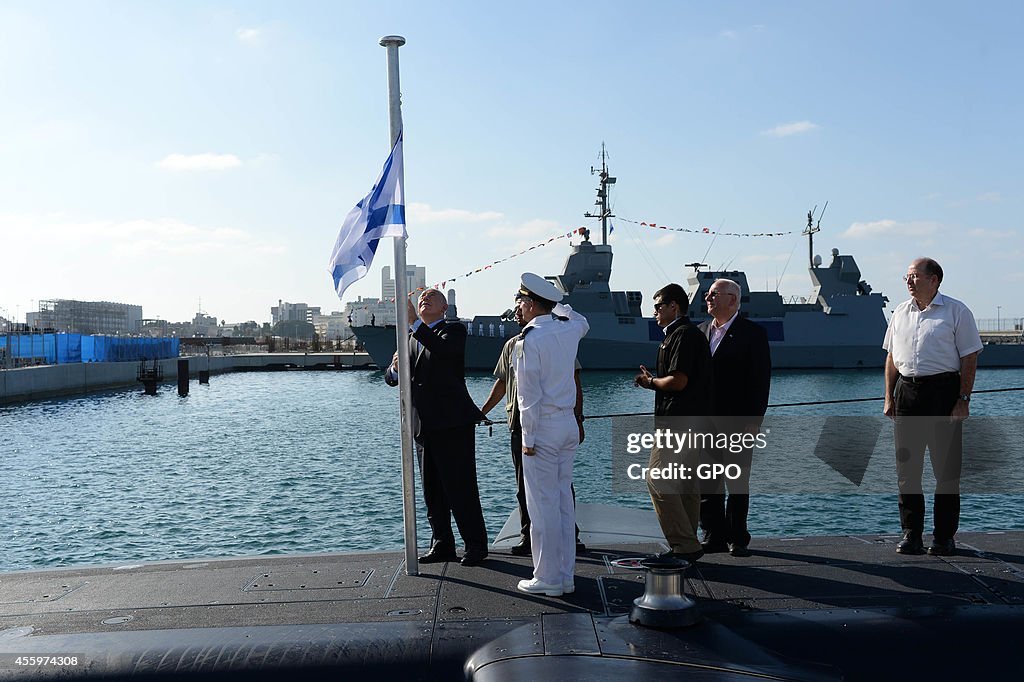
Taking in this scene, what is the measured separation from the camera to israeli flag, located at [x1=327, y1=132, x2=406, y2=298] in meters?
4.41

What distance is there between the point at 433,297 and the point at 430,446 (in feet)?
2.76

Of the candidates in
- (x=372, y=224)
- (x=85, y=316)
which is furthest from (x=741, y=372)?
(x=85, y=316)

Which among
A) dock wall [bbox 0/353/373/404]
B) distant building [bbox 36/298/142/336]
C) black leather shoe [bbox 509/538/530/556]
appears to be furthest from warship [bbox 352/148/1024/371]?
distant building [bbox 36/298/142/336]

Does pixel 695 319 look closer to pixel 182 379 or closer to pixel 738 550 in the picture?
pixel 182 379

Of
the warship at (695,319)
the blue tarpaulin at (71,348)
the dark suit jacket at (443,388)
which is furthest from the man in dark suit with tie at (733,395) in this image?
the warship at (695,319)

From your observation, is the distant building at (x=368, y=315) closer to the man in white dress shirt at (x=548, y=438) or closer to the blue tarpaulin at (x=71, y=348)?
the blue tarpaulin at (x=71, y=348)

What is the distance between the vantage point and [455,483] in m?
4.78

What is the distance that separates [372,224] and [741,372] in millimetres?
2180

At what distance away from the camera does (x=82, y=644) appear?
3186 mm

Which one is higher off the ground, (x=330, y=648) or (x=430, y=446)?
(x=430, y=446)

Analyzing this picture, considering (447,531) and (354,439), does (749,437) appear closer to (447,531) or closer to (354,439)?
(447,531)

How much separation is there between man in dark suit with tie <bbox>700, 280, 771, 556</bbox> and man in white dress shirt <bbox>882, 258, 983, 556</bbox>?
0.71 metres

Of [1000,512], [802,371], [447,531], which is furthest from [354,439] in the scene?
[802,371]

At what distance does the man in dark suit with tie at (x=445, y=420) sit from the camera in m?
4.64
